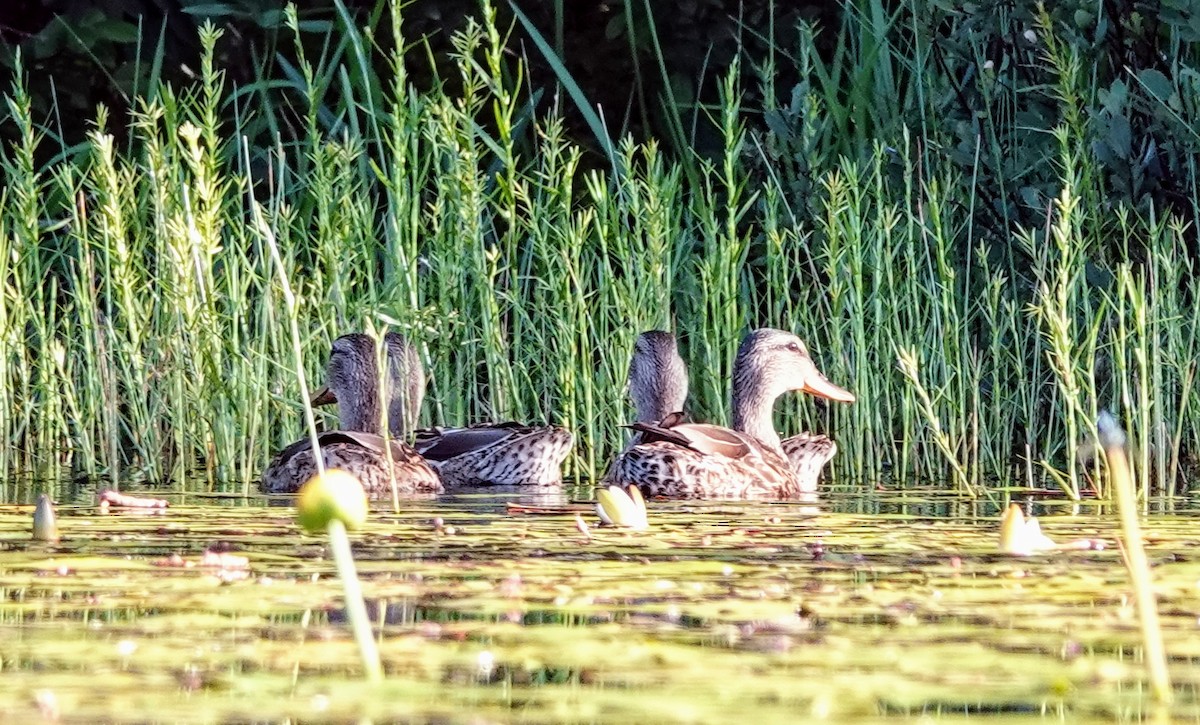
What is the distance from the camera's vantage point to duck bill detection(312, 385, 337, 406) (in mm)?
7836

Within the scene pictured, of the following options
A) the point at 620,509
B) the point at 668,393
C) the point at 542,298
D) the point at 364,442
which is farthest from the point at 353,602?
the point at 668,393

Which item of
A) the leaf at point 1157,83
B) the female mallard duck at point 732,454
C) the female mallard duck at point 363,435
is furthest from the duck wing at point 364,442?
the leaf at point 1157,83

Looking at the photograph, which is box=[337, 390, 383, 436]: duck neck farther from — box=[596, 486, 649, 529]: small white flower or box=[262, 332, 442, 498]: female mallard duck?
box=[596, 486, 649, 529]: small white flower

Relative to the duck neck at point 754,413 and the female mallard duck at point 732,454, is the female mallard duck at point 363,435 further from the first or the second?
the duck neck at point 754,413

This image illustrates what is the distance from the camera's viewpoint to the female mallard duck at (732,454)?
22.5ft

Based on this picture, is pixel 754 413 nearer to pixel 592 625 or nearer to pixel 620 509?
pixel 620 509

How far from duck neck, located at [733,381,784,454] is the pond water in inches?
121

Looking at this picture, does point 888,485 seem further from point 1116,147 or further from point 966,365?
point 1116,147

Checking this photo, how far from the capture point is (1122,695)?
2480 mm

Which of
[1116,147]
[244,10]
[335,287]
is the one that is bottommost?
[335,287]

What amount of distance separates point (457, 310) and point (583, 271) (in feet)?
1.63

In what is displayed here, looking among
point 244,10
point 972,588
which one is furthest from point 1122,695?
point 244,10

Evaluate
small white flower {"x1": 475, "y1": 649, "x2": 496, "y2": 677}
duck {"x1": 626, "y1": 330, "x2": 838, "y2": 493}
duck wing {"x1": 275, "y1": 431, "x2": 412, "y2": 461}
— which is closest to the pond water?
small white flower {"x1": 475, "y1": 649, "x2": 496, "y2": 677}

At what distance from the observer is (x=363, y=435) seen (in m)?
6.90
